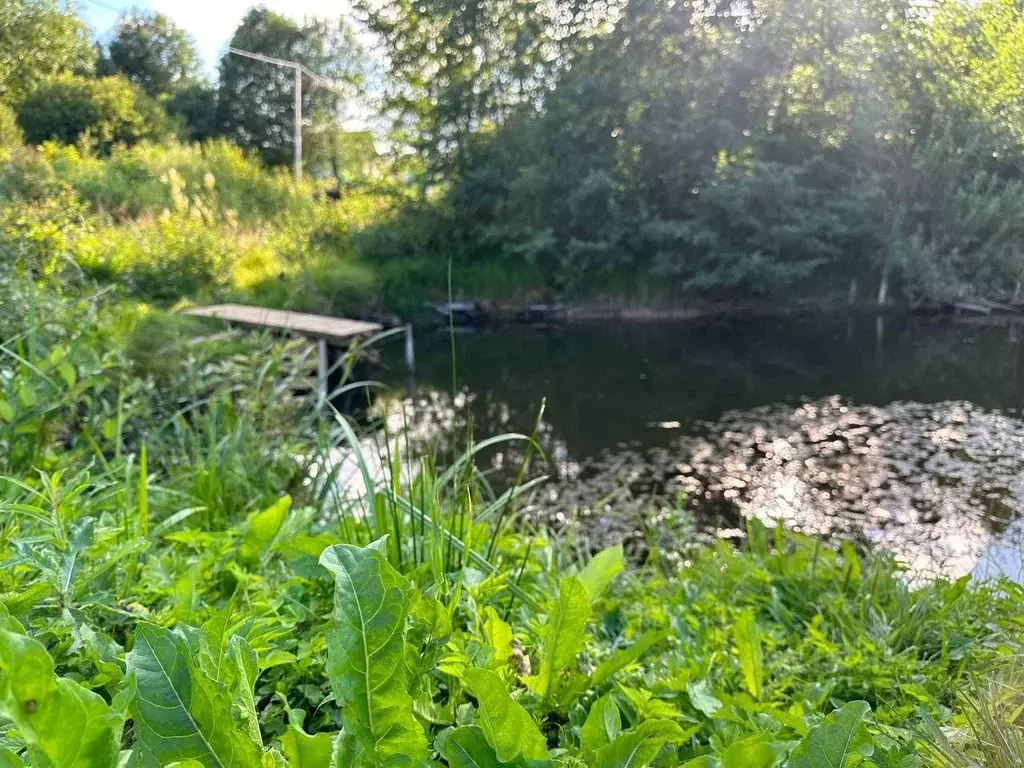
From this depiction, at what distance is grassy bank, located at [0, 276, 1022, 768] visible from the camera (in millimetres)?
488

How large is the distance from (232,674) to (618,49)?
1042cm

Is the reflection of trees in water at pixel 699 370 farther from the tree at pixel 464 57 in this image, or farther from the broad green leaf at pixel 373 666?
the tree at pixel 464 57

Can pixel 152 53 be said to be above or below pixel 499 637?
above

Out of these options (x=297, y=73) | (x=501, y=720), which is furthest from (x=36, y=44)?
(x=297, y=73)

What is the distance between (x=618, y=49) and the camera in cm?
963

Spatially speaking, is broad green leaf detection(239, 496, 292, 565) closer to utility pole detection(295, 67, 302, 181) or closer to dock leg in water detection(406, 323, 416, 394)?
dock leg in water detection(406, 323, 416, 394)

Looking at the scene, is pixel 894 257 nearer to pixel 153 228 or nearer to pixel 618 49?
pixel 153 228

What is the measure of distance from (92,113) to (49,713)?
404 centimetres

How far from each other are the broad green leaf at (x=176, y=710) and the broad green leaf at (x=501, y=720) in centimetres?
16

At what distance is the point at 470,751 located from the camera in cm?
51

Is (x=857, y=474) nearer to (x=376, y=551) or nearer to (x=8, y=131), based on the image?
(x=376, y=551)

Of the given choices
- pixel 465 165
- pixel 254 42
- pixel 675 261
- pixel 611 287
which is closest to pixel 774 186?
pixel 675 261

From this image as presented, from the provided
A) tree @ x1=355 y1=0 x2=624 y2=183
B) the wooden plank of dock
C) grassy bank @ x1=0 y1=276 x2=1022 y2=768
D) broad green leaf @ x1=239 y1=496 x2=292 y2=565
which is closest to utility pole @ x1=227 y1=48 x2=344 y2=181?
the wooden plank of dock

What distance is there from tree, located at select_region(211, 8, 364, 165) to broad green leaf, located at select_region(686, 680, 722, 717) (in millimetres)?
5012
